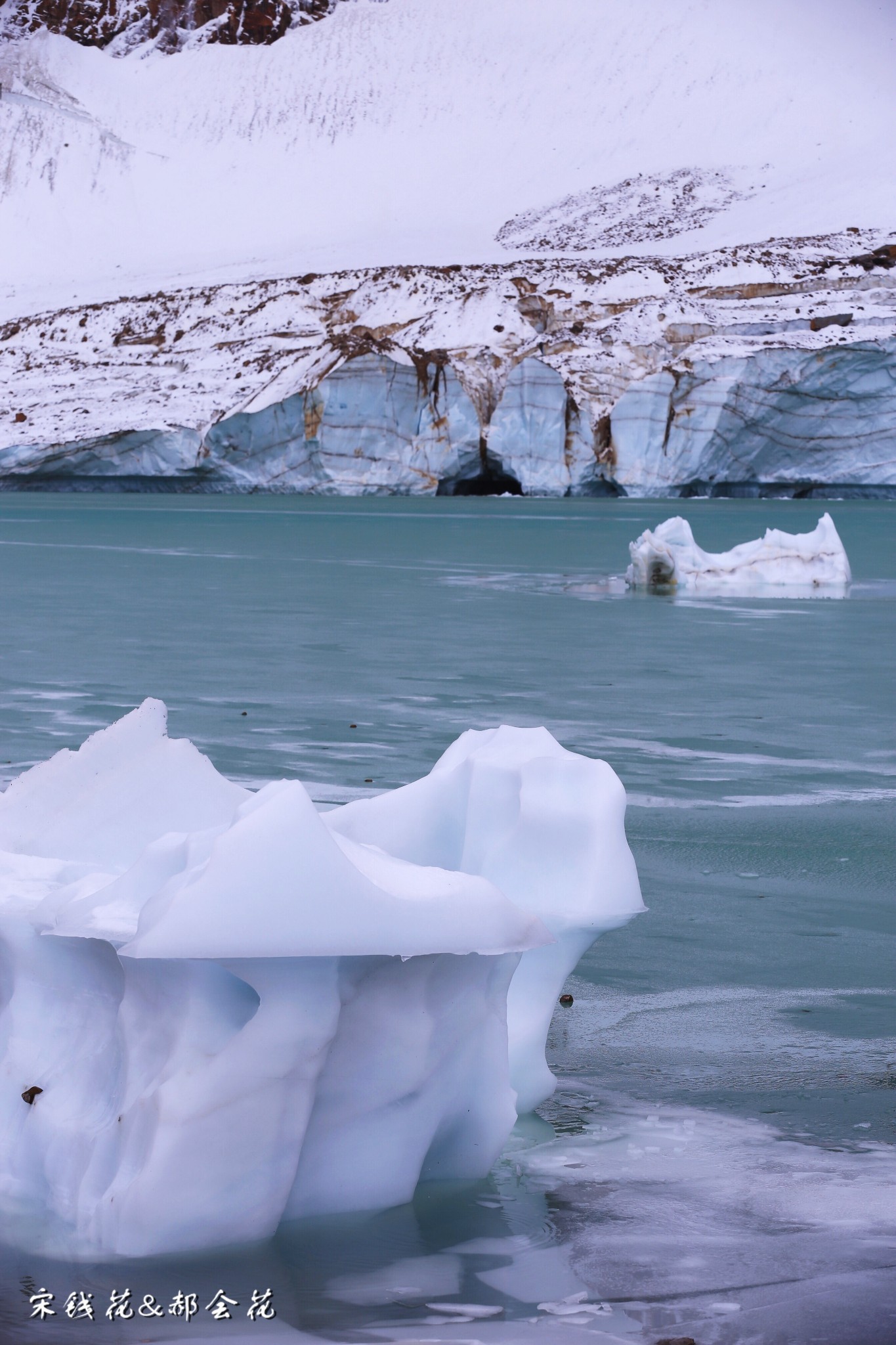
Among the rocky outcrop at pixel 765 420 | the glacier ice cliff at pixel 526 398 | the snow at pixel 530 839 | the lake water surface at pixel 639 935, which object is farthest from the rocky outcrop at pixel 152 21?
the snow at pixel 530 839

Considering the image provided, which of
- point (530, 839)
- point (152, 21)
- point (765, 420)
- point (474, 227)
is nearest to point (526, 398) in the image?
point (765, 420)

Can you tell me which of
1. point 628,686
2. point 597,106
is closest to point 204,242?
point 597,106

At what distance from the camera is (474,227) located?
68000 mm

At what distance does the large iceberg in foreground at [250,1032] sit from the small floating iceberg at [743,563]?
10890 millimetres

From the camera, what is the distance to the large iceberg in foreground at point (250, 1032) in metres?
1.90

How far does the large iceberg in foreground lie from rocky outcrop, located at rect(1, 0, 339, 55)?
319 ft

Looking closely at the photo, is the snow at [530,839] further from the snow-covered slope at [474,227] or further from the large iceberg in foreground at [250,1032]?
the snow-covered slope at [474,227]

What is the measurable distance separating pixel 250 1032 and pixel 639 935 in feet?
5.23

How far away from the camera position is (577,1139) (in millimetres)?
2332

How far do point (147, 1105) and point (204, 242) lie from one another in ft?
236

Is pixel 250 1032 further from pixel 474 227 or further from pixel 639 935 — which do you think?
pixel 474 227

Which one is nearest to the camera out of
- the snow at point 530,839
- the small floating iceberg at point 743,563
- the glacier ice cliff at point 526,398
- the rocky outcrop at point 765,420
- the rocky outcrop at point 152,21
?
the snow at point 530,839

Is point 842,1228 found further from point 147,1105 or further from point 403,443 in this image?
point 403,443

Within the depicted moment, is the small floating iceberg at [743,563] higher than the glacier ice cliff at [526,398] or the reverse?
the reverse
